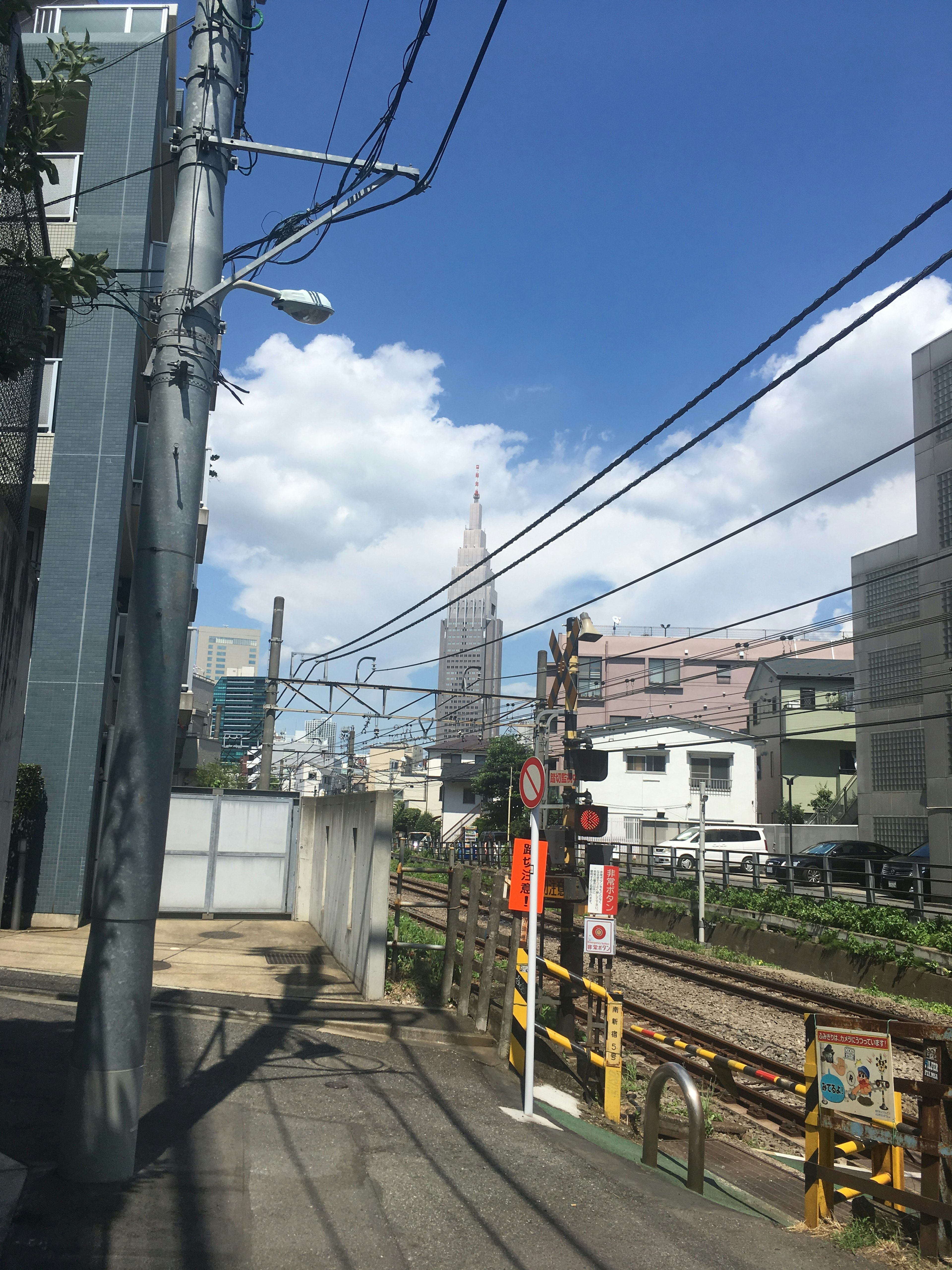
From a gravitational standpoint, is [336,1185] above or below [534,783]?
below

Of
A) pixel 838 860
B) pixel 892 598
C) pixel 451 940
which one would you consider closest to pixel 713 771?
pixel 892 598

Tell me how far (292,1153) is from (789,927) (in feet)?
59.1

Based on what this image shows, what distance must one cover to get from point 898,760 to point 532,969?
3102 cm

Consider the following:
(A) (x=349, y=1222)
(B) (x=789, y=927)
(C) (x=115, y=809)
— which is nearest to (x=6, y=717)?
(C) (x=115, y=809)

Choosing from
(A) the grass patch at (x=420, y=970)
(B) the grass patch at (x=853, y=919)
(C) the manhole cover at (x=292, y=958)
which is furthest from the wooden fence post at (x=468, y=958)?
(B) the grass patch at (x=853, y=919)

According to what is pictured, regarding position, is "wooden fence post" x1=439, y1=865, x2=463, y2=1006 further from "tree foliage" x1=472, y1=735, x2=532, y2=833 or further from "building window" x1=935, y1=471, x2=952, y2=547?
"tree foliage" x1=472, y1=735, x2=532, y2=833

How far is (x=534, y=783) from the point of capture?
9.02 meters

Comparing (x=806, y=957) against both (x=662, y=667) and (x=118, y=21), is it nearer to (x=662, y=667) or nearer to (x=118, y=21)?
(x=118, y=21)

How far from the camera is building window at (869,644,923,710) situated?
3428 centimetres

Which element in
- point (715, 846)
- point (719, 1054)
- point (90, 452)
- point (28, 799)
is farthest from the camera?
point (715, 846)

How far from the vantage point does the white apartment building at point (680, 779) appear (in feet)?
161

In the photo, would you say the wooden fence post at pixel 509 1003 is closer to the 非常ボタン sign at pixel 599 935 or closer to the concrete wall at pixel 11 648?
the 非常ボタン sign at pixel 599 935

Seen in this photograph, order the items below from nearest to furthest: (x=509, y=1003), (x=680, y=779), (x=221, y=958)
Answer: (x=509, y=1003) → (x=221, y=958) → (x=680, y=779)

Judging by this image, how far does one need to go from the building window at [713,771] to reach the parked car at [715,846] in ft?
22.2
